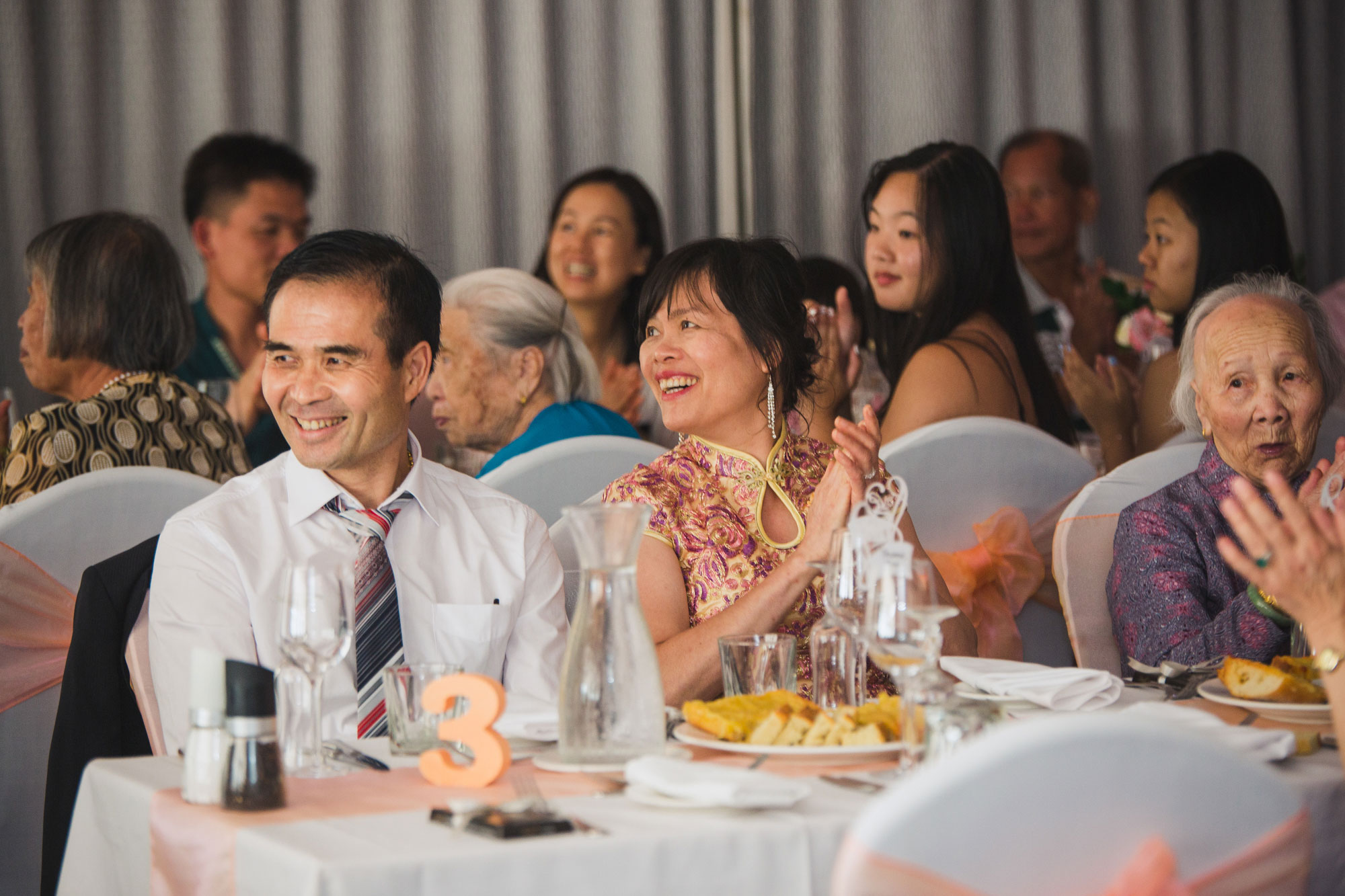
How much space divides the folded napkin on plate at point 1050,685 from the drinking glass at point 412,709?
23.2 inches

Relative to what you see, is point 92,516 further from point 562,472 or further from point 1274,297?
point 1274,297

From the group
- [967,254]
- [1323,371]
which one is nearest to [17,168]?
[967,254]

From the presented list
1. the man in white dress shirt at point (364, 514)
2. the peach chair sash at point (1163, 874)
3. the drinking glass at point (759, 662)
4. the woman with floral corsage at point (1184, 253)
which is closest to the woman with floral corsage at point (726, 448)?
the man in white dress shirt at point (364, 514)

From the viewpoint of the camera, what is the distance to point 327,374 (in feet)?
6.22

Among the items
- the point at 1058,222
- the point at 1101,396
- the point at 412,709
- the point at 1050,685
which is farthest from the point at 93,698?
the point at 1058,222

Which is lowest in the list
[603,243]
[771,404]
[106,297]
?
[771,404]

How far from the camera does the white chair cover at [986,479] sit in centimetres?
249

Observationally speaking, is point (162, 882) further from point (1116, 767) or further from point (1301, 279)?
point (1301, 279)

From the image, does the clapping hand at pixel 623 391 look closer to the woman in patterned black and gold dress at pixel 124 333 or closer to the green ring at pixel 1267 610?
the woman in patterned black and gold dress at pixel 124 333

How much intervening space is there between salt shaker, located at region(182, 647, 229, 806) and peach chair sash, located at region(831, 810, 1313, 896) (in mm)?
556

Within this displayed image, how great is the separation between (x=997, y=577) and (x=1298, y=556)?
1.18 m

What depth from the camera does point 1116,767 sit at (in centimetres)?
86

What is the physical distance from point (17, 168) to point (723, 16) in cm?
219

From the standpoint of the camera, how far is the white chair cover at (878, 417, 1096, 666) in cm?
249
